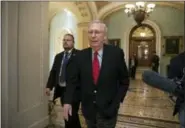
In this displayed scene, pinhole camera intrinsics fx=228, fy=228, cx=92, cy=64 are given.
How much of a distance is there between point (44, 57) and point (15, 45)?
67cm

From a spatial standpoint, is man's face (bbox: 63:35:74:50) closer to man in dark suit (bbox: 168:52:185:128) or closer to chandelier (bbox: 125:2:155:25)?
man in dark suit (bbox: 168:52:185:128)

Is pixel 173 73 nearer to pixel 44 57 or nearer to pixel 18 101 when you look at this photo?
pixel 18 101

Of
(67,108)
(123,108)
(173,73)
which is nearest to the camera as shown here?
(173,73)

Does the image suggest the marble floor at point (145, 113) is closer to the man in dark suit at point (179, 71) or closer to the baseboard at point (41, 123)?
the baseboard at point (41, 123)

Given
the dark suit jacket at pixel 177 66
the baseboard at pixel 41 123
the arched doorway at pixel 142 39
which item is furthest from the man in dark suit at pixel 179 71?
the arched doorway at pixel 142 39

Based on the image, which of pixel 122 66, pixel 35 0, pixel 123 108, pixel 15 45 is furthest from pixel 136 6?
pixel 122 66

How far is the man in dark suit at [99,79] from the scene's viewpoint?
5.10 feet

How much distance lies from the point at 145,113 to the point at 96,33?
2.37 meters

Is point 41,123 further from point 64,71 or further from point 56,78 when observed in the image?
point 64,71

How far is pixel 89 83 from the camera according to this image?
61.6 inches

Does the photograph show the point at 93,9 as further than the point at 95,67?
Yes

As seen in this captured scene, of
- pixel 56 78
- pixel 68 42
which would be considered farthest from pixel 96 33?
pixel 56 78

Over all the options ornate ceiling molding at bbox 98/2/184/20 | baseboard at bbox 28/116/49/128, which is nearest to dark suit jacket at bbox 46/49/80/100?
baseboard at bbox 28/116/49/128

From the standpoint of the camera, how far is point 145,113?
3543 mm
